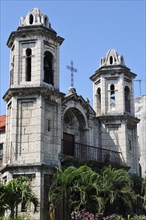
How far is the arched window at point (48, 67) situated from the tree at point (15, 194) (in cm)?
656

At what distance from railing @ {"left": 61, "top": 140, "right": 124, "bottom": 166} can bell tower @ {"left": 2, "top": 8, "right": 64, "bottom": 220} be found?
2053mm

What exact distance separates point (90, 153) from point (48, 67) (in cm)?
591

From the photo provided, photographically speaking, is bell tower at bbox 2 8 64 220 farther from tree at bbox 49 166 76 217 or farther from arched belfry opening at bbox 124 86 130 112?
arched belfry opening at bbox 124 86 130 112

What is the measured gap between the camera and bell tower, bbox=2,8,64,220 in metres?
24.0

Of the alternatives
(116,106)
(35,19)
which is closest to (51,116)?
(35,19)

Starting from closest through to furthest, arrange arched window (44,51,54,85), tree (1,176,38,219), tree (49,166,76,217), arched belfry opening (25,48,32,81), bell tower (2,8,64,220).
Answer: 1. tree (1,176,38,219)
2. tree (49,166,76,217)
3. bell tower (2,8,64,220)
4. arched belfry opening (25,48,32,81)
5. arched window (44,51,54,85)

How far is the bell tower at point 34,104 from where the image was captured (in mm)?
23969

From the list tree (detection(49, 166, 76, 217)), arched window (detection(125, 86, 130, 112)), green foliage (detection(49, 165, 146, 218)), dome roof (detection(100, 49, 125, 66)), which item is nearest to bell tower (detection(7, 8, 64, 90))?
tree (detection(49, 166, 76, 217))

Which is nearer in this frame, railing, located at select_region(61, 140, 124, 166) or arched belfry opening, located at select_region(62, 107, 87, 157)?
railing, located at select_region(61, 140, 124, 166)

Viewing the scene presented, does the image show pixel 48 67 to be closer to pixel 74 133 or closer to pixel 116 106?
pixel 74 133

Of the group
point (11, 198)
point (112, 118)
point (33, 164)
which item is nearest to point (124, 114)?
point (112, 118)

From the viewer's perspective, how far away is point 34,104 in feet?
82.4

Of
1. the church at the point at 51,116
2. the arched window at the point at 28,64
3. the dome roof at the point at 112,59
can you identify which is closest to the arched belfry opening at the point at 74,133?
the church at the point at 51,116

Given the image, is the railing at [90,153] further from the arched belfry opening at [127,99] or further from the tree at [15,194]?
the tree at [15,194]
